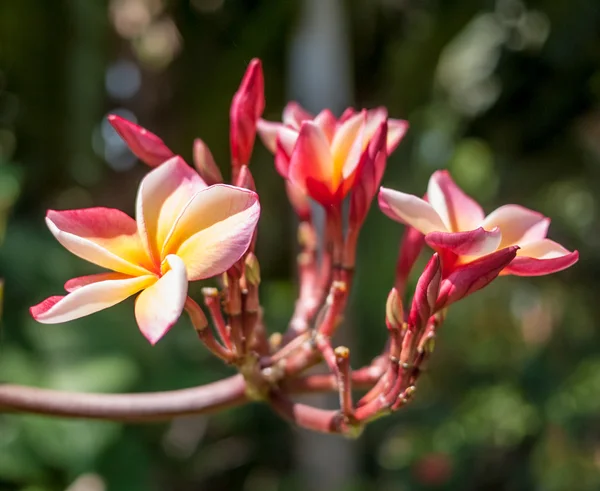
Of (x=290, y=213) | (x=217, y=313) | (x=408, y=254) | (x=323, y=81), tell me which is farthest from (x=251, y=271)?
(x=290, y=213)

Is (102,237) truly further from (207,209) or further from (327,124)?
(327,124)

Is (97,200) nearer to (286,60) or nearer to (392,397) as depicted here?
(286,60)

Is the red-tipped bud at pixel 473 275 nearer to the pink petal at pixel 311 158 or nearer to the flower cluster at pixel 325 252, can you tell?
Answer: the flower cluster at pixel 325 252

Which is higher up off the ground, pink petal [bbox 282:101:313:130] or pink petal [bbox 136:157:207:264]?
pink petal [bbox 282:101:313:130]

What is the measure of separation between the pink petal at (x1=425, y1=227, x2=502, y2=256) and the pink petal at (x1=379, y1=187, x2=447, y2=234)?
0.02 m

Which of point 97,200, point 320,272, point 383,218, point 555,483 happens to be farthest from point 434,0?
point 320,272

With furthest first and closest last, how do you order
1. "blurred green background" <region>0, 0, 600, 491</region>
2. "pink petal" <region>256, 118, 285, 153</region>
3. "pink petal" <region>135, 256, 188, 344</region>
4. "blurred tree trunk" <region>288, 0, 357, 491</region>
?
1. "blurred tree trunk" <region>288, 0, 357, 491</region>
2. "blurred green background" <region>0, 0, 600, 491</region>
3. "pink petal" <region>256, 118, 285, 153</region>
4. "pink petal" <region>135, 256, 188, 344</region>

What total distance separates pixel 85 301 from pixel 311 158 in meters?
0.17

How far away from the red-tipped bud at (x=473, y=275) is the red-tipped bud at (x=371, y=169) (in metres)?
0.08

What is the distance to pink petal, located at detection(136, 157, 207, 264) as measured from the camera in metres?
0.37

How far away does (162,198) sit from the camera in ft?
1.25

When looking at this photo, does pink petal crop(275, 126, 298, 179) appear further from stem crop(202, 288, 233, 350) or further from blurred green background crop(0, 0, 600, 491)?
blurred green background crop(0, 0, 600, 491)

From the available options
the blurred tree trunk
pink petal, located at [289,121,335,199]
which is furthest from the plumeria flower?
the blurred tree trunk

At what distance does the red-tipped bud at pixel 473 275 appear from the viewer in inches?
14.0
